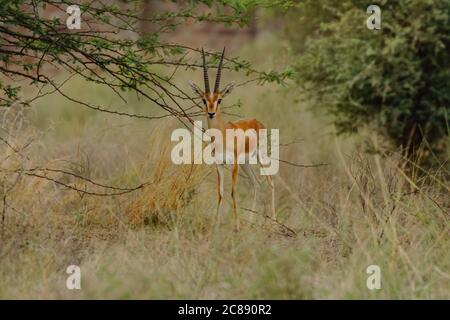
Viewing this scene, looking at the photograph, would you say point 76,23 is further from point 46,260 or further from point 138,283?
point 138,283

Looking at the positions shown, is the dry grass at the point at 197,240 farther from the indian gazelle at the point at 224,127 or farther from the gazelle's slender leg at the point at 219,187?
the indian gazelle at the point at 224,127

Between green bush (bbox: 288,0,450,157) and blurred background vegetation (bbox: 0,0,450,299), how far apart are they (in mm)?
26

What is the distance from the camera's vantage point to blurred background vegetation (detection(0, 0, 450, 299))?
18.8ft

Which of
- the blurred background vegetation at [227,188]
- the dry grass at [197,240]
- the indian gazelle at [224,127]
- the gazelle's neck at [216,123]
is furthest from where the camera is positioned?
the gazelle's neck at [216,123]

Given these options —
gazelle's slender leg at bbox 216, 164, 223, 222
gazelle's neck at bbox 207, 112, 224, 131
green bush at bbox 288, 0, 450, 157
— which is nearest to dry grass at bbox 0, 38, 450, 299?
gazelle's slender leg at bbox 216, 164, 223, 222

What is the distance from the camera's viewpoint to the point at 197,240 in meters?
6.77

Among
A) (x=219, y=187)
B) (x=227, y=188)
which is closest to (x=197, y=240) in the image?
(x=219, y=187)

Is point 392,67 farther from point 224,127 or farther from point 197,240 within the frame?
point 197,240

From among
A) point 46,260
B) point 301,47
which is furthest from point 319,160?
point 46,260

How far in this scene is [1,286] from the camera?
5.64 metres

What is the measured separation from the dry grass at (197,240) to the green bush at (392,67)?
236 cm

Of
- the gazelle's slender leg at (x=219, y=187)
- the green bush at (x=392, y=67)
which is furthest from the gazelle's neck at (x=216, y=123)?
the green bush at (x=392, y=67)

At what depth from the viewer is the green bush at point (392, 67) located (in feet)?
37.5

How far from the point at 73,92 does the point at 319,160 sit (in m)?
7.43
